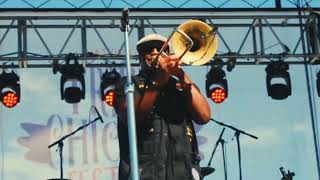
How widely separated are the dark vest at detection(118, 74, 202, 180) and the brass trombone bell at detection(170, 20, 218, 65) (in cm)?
12

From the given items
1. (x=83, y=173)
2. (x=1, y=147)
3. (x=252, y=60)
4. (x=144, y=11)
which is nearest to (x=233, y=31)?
(x=252, y=60)

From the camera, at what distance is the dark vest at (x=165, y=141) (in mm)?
2555

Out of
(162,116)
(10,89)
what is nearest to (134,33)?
(10,89)

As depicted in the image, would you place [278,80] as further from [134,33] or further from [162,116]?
[162,116]

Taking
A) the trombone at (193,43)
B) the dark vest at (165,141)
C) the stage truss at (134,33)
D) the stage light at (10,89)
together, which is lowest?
the dark vest at (165,141)

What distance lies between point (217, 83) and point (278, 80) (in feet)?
2.54

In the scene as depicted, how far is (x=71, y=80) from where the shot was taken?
8.69 metres

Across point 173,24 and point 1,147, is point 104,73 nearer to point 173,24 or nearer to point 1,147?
point 173,24

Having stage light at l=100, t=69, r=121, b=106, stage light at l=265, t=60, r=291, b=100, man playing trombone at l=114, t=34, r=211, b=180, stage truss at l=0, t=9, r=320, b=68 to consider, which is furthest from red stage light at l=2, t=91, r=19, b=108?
man playing trombone at l=114, t=34, r=211, b=180

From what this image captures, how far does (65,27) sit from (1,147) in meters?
1.88

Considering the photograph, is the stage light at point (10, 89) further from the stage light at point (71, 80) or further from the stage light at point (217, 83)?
the stage light at point (217, 83)

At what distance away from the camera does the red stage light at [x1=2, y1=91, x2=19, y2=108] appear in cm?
873

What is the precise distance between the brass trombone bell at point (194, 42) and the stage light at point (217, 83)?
6.13m

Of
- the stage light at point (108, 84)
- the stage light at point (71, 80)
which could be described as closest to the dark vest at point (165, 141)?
the stage light at point (71, 80)
